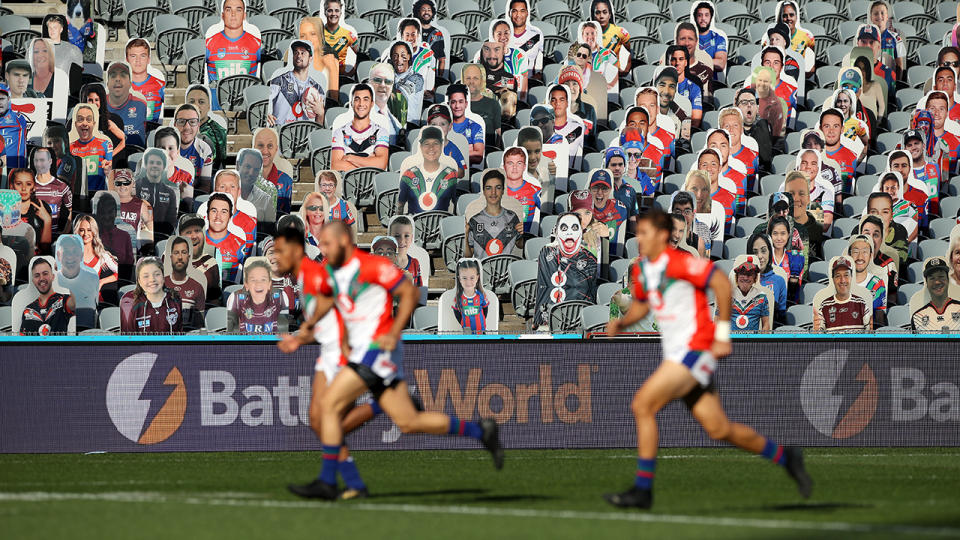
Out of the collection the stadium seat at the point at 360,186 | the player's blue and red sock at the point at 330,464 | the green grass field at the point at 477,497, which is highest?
the stadium seat at the point at 360,186

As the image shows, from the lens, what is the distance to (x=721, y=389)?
1277 cm

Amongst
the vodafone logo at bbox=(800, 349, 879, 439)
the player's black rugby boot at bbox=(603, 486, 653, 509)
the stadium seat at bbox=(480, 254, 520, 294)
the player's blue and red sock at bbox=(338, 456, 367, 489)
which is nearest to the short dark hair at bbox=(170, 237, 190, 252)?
the stadium seat at bbox=(480, 254, 520, 294)

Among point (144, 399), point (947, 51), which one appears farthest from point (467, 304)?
point (947, 51)

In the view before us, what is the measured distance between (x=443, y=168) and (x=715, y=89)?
17.8ft

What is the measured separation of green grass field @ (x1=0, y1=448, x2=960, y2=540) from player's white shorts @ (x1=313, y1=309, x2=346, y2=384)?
2.80 ft

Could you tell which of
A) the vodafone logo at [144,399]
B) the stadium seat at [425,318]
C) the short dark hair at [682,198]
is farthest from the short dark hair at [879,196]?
the vodafone logo at [144,399]

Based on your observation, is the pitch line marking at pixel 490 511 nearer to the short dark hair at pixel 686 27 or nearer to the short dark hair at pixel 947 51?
the short dark hair at pixel 686 27

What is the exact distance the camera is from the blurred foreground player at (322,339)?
26.8 feet

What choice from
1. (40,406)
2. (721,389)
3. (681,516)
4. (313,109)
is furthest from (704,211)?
(681,516)

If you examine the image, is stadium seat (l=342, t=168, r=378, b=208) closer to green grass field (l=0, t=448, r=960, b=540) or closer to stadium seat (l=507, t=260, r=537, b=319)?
stadium seat (l=507, t=260, r=537, b=319)

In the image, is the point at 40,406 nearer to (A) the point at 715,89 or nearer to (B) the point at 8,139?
(B) the point at 8,139

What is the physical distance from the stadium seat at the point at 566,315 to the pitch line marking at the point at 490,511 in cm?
624

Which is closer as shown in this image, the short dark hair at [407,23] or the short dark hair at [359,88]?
the short dark hair at [359,88]

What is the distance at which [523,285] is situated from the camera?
14812mm
